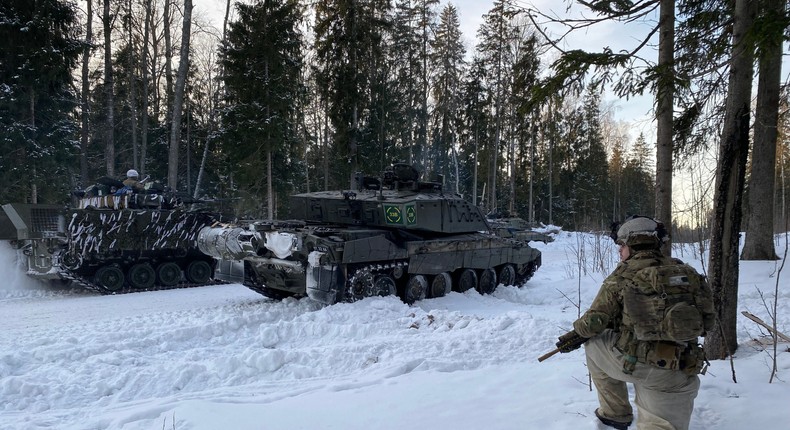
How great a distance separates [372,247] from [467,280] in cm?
293

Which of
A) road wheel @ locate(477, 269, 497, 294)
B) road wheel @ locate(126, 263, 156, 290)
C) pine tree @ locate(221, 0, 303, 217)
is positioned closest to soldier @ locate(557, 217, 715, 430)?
road wheel @ locate(477, 269, 497, 294)

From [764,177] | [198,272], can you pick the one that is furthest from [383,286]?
[764,177]

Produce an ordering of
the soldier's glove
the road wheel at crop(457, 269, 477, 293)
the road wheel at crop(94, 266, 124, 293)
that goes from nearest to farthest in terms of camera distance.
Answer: the soldier's glove
the road wheel at crop(457, 269, 477, 293)
the road wheel at crop(94, 266, 124, 293)

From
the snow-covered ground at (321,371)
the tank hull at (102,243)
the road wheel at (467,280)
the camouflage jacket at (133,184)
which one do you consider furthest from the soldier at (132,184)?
the road wheel at (467,280)

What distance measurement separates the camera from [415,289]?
10133mm

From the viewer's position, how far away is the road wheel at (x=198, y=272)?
A: 13375 millimetres

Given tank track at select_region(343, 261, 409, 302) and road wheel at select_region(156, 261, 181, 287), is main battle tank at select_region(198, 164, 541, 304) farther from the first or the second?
road wheel at select_region(156, 261, 181, 287)

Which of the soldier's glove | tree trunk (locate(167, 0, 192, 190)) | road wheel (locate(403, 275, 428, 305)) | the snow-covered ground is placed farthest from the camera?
tree trunk (locate(167, 0, 192, 190))

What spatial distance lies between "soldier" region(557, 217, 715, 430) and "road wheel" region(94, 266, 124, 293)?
37.3ft

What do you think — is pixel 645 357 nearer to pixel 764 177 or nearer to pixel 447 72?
pixel 764 177

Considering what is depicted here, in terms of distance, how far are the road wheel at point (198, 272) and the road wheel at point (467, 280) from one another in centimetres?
→ 659

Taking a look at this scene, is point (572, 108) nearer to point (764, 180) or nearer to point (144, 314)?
point (764, 180)

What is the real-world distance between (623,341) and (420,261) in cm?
700

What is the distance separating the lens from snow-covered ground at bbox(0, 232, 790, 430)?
12.5ft
